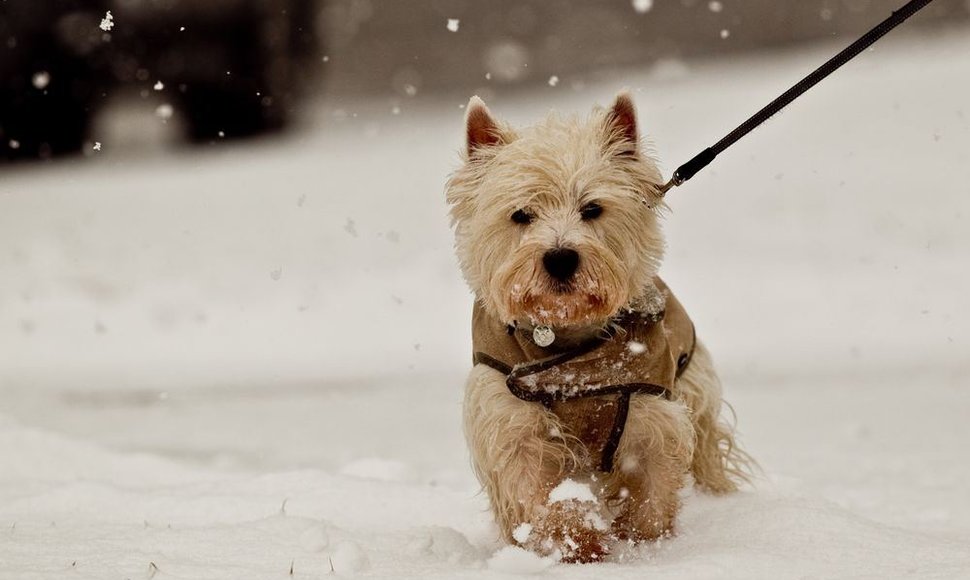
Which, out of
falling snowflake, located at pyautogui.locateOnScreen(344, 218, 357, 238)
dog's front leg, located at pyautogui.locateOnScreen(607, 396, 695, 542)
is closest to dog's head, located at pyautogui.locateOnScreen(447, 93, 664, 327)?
dog's front leg, located at pyautogui.locateOnScreen(607, 396, 695, 542)

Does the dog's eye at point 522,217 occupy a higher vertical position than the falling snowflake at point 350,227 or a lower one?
higher

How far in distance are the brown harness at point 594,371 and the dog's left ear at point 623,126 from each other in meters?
0.69

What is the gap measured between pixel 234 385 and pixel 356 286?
2653 mm

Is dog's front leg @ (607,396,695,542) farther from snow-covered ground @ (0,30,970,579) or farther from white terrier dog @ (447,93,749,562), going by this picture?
snow-covered ground @ (0,30,970,579)

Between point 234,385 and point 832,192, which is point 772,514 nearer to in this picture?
point 234,385

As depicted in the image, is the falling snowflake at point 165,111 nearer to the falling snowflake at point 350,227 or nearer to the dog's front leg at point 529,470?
the falling snowflake at point 350,227

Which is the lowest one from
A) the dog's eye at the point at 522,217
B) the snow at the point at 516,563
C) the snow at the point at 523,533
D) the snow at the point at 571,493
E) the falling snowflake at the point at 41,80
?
the snow at the point at 523,533

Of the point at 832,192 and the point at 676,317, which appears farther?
the point at 832,192

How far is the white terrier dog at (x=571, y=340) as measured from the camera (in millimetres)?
3645

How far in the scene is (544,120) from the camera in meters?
4.16

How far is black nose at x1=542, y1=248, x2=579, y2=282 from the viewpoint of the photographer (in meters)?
3.60

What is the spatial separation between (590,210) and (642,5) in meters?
11.9

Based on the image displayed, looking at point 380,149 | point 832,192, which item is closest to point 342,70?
point 380,149

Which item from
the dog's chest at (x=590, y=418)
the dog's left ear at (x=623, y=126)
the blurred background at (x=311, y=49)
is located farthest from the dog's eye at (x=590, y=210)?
the blurred background at (x=311, y=49)
